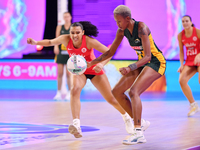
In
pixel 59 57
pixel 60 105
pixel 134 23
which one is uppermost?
pixel 134 23

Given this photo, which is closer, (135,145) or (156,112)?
(135,145)

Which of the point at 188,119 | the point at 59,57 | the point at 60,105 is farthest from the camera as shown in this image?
the point at 59,57

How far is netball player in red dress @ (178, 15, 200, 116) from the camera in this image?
26.0ft

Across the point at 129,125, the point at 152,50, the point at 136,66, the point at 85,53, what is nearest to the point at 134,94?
the point at 136,66

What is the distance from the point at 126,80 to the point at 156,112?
120 inches

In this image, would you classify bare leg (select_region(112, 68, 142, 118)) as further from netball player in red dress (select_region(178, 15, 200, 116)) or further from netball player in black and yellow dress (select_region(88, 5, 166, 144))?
netball player in red dress (select_region(178, 15, 200, 116))

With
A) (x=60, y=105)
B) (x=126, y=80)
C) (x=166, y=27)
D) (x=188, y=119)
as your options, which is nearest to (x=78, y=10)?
(x=166, y=27)

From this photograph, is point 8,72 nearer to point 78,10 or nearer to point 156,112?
point 78,10

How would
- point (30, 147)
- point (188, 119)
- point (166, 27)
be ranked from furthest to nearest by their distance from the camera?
point (166, 27) < point (188, 119) < point (30, 147)

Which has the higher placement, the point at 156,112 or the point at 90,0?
the point at 90,0

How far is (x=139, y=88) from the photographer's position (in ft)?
17.4

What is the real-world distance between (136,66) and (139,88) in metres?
0.37

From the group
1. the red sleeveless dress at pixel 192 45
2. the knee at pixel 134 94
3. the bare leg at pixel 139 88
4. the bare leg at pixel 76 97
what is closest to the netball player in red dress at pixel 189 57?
the red sleeveless dress at pixel 192 45

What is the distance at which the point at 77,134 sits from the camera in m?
5.51
